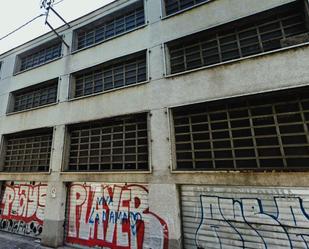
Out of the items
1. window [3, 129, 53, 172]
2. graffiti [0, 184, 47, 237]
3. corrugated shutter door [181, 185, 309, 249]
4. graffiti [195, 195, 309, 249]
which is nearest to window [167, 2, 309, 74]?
corrugated shutter door [181, 185, 309, 249]

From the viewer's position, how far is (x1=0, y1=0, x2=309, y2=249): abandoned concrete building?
18.3 feet

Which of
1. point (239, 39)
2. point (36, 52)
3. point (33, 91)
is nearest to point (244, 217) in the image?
point (239, 39)

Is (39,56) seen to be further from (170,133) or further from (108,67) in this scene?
(170,133)

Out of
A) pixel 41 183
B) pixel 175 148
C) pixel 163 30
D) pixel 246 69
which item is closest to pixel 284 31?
pixel 246 69

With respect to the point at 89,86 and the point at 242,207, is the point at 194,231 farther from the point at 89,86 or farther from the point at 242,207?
the point at 89,86

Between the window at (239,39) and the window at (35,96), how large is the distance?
22.6ft

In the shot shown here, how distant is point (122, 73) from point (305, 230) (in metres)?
8.33

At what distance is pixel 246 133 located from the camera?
6.09 m

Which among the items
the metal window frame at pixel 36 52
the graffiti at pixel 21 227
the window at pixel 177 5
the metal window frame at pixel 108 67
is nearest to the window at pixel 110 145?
the metal window frame at pixel 108 67

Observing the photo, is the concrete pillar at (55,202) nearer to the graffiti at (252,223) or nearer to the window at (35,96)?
the window at (35,96)

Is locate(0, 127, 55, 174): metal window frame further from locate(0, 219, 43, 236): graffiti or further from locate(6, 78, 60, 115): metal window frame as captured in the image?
locate(0, 219, 43, 236): graffiti

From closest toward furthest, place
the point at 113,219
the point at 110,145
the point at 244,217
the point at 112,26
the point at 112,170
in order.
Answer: the point at 244,217 → the point at 113,219 → the point at 112,170 → the point at 110,145 → the point at 112,26

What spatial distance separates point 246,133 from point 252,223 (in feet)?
8.36

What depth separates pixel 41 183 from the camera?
937cm
